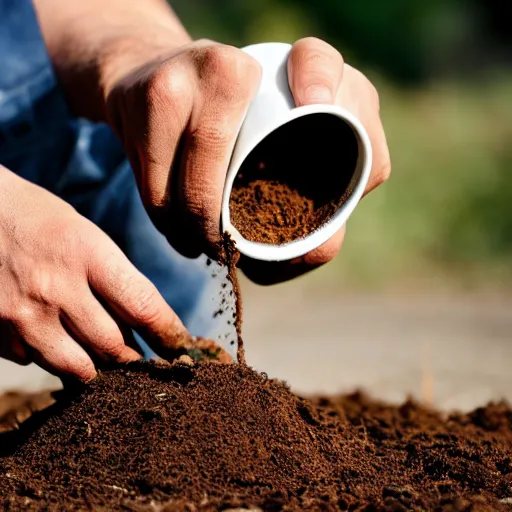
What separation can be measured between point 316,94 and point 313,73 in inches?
2.2

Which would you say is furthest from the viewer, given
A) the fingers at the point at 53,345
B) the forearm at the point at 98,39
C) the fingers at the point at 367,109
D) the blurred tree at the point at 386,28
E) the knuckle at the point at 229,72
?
the blurred tree at the point at 386,28

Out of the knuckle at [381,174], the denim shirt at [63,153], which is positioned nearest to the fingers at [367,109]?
the knuckle at [381,174]

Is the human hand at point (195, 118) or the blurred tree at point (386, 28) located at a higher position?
the blurred tree at point (386, 28)

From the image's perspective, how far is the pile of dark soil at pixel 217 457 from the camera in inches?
52.7

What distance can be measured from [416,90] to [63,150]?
26.9ft

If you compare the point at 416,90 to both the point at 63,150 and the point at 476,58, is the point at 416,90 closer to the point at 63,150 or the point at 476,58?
the point at 476,58

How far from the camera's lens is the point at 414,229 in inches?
287

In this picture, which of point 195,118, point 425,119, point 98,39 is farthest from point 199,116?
point 425,119

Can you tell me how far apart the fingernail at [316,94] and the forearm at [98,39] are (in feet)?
1.83

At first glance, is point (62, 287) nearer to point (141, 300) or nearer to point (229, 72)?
point (141, 300)

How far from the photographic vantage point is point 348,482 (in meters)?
1.48

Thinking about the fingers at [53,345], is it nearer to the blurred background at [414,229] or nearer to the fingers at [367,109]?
the fingers at [367,109]

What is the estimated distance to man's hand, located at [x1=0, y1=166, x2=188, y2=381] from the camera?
161 centimetres

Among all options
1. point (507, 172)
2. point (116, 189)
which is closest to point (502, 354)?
point (116, 189)
